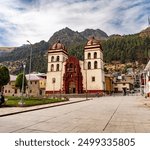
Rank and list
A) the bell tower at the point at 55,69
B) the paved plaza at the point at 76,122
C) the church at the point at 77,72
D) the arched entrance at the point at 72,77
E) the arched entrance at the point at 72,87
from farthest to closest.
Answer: the bell tower at the point at 55,69 < the arched entrance at the point at 72,87 < the arched entrance at the point at 72,77 < the church at the point at 77,72 < the paved plaza at the point at 76,122

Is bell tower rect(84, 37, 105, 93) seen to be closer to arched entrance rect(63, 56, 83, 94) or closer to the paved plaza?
arched entrance rect(63, 56, 83, 94)

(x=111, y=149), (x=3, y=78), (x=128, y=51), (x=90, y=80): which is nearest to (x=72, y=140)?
(x=111, y=149)

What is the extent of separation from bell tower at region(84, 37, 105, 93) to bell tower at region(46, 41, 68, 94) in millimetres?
6831

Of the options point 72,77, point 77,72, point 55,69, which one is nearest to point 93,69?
point 77,72

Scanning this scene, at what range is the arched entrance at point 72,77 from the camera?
5775cm

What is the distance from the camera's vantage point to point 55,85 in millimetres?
60750

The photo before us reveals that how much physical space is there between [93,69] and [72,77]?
19.1 feet

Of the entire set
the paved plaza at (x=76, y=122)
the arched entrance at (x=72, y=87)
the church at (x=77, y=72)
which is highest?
the church at (x=77, y=72)

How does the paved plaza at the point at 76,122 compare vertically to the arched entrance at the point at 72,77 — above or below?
below

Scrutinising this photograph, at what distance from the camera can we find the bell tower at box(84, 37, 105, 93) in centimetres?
5616

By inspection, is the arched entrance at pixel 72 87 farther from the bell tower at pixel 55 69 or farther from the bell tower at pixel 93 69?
the bell tower at pixel 93 69

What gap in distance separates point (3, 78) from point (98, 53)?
25.4m

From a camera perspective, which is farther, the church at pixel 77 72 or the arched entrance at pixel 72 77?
the arched entrance at pixel 72 77

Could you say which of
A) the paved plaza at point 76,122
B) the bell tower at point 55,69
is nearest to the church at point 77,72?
the bell tower at point 55,69
